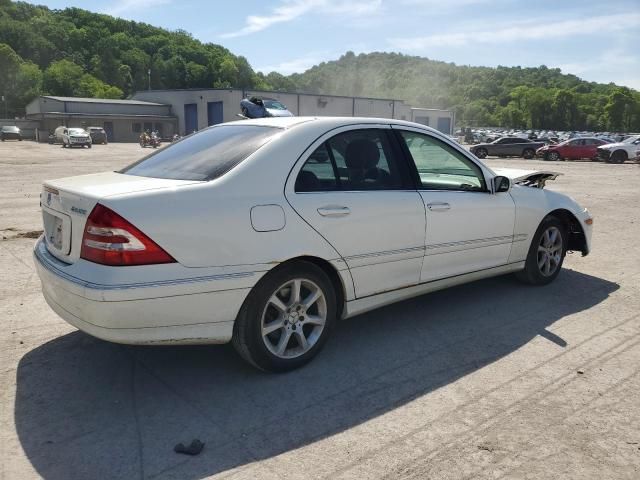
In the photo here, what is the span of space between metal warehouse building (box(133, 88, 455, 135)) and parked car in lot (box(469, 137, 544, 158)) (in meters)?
24.8

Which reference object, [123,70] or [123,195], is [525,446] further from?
[123,70]

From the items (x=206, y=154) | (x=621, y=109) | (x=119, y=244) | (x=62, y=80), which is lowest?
(x=119, y=244)

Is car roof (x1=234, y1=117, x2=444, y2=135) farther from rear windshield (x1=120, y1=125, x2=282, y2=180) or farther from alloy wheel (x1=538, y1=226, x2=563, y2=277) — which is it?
alloy wheel (x1=538, y1=226, x2=563, y2=277)

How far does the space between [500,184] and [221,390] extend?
2.86 metres

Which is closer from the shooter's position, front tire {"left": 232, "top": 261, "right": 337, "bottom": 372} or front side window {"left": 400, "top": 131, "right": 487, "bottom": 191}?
front tire {"left": 232, "top": 261, "right": 337, "bottom": 372}

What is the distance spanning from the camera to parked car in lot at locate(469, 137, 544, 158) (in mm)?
32625

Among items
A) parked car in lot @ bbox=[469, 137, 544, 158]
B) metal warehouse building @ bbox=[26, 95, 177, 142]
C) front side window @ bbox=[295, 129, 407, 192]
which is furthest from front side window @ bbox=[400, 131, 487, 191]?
metal warehouse building @ bbox=[26, 95, 177, 142]

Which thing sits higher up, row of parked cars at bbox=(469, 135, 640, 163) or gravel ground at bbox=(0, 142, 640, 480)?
row of parked cars at bbox=(469, 135, 640, 163)

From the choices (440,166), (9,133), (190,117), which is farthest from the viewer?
(190,117)

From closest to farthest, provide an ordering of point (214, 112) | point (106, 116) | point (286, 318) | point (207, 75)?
1. point (286, 318)
2. point (214, 112)
3. point (106, 116)
4. point (207, 75)

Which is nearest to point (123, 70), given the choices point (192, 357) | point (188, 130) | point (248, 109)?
point (188, 130)

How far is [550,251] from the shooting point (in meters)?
5.37

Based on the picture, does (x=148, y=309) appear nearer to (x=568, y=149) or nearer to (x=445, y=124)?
(x=568, y=149)

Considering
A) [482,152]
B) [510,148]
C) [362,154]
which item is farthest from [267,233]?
[510,148]
